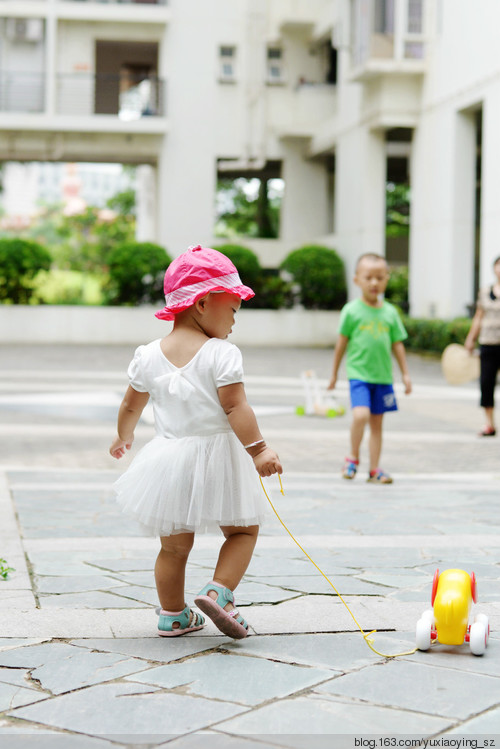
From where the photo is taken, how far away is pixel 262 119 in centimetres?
2817

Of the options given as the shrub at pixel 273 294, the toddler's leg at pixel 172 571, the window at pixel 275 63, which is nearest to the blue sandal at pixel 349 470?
the toddler's leg at pixel 172 571

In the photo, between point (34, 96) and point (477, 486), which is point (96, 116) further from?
point (477, 486)

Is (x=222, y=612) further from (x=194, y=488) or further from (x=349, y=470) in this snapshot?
(x=349, y=470)

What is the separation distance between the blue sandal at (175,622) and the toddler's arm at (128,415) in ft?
2.03

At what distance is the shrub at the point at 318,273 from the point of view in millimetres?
25859

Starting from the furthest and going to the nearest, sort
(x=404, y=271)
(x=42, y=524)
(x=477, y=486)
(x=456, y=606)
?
(x=404, y=271) → (x=477, y=486) → (x=42, y=524) → (x=456, y=606)

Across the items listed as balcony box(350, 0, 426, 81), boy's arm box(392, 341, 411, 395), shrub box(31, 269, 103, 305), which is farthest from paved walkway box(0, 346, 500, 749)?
shrub box(31, 269, 103, 305)

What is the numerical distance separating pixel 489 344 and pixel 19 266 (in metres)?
17.5

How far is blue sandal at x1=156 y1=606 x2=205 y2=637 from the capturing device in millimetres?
3750

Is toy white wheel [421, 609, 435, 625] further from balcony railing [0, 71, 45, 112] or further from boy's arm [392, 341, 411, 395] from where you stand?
balcony railing [0, 71, 45, 112]

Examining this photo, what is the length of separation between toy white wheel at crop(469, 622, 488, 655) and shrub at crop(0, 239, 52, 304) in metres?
23.1

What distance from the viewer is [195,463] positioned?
146 inches

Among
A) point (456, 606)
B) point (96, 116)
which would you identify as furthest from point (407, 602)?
point (96, 116)

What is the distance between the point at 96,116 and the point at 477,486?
22.2 m
